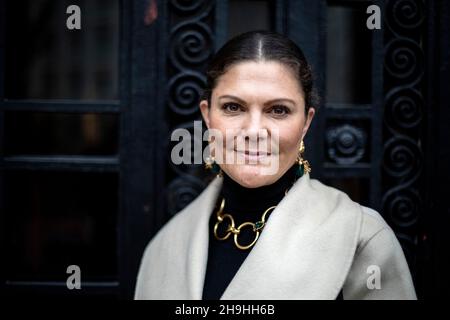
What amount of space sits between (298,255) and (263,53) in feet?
2.29

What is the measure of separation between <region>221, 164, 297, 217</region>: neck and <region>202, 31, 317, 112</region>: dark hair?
32 cm

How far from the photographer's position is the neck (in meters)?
→ 1.79

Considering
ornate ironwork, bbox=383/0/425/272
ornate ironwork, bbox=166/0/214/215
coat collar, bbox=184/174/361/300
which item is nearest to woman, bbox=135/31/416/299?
coat collar, bbox=184/174/361/300

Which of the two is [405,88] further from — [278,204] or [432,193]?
[278,204]

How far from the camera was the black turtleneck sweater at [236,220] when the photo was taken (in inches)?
68.6

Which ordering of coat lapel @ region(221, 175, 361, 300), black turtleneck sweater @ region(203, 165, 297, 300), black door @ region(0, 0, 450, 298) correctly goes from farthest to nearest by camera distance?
black door @ region(0, 0, 450, 298)
black turtleneck sweater @ region(203, 165, 297, 300)
coat lapel @ region(221, 175, 361, 300)

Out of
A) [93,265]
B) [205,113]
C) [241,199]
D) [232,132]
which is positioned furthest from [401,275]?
[93,265]

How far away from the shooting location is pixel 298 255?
1636 millimetres

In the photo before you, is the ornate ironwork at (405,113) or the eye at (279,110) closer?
the eye at (279,110)

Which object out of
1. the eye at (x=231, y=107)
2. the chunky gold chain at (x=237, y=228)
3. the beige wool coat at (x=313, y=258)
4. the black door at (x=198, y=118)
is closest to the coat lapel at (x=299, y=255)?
the beige wool coat at (x=313, y=258)

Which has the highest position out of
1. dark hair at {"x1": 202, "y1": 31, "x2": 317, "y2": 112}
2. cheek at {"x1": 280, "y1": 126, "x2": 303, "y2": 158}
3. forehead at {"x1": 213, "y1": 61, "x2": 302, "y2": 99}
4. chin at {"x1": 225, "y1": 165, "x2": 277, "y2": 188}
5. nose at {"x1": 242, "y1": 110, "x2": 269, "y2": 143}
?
dark hair at {"x1": 202, "y1": 31, "x2": 317, "y2": 112}

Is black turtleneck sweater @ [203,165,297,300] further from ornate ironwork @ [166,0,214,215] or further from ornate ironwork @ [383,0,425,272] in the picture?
ornate ironwork @ [383,0,425,272]

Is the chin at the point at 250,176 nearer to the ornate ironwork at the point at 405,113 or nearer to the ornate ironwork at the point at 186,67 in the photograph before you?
the ornate ironwork at the point at 186,67
